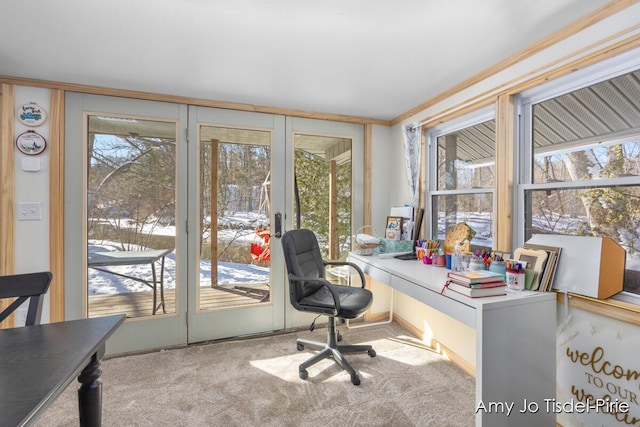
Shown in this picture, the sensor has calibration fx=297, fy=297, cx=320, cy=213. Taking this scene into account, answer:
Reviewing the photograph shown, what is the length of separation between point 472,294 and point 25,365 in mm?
1831

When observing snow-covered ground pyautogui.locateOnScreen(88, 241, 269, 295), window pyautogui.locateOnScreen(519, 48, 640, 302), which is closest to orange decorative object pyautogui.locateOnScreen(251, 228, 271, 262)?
snow-covered ground pyautogui.locateOnScreen(88, 241, 269, 295)

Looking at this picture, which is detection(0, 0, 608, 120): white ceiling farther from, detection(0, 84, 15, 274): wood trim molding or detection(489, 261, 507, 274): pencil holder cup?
detection(489, 261, 507, 274): pencil holder cup

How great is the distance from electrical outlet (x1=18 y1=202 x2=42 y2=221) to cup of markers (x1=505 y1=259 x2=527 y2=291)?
10.9ft

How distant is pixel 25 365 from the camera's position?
95 cm

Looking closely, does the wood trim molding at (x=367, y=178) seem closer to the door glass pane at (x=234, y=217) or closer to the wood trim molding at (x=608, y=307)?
the door glass pane at (x=234, y=217)

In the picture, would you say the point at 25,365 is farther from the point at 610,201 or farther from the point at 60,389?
the point at 610,201

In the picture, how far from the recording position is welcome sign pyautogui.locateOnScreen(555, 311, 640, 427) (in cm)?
138

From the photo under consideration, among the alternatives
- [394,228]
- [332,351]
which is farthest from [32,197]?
[394,228]

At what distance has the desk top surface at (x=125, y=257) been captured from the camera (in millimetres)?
2500

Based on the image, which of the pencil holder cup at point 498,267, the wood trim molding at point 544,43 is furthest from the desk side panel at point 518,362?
the wood trim molding at point 544,43

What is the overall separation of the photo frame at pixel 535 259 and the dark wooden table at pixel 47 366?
211 cm

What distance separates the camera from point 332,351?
7.61 feet

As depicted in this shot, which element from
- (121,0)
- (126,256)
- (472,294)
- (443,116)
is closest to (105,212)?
(126,256)

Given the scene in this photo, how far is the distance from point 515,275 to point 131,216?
290cm
